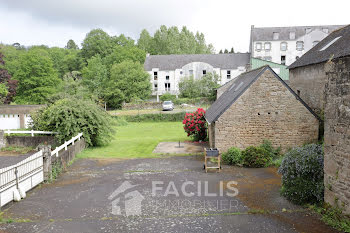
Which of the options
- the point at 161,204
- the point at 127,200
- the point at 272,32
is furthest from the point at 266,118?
the point at 272,32

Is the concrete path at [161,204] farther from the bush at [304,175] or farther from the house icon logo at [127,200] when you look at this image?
the bush at [304,175]

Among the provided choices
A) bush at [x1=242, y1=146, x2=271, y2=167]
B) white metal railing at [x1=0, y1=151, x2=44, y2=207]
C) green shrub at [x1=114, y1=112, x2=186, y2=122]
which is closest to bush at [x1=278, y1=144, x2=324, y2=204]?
bush at [x1=242, y1=146, x2=271, y2=167]

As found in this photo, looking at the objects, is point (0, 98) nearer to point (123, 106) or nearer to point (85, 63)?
point (123, 106)

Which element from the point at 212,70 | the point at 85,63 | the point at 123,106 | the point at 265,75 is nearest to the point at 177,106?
the point at 123,106

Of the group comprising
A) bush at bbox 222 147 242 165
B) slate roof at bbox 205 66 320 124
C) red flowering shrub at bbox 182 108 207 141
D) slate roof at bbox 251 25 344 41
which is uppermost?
slate roof at bbox 251 25 344 41

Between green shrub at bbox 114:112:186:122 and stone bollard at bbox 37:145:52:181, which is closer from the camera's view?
stone bollard at bbox 37:145:52:181

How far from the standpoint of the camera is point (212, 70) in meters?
57.4

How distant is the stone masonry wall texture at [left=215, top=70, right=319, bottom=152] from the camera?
15.2 m

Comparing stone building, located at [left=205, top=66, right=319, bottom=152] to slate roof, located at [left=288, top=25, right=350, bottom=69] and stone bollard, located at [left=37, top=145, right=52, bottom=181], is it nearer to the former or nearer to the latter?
slate roof, located at [left=288, top=25, right=350, bottom=69]

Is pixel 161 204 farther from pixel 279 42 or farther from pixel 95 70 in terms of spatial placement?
pixel 279 42

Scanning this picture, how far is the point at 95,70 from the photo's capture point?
58.0 meters

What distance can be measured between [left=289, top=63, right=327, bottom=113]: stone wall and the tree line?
19.4 m

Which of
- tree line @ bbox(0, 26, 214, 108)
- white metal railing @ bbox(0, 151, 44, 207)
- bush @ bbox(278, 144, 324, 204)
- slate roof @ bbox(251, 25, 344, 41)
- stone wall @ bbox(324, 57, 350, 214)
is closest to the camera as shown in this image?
stone wall @ bbox(324, 57, 350, 214)

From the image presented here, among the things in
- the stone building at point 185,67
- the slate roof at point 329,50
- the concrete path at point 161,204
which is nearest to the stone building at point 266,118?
the concrete path at point 161,204
